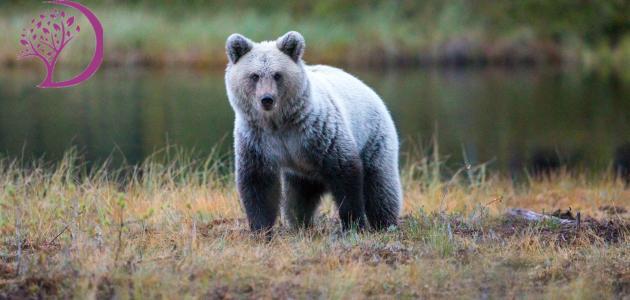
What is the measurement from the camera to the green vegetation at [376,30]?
3031cm

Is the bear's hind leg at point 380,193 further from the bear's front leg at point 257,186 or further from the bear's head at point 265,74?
the bear's head at point 265,74

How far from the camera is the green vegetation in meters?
30.3

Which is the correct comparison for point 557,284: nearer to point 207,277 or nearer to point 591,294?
point 591,294

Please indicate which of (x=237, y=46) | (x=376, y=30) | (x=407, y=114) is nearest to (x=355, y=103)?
(x=237, y=46)

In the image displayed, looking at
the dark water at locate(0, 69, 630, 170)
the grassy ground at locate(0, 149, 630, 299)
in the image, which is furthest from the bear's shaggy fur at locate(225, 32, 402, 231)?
the dark water at locate(0, 69, 630, 170)

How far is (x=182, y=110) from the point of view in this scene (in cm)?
2219

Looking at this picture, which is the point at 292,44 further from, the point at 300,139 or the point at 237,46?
the point at 300,139

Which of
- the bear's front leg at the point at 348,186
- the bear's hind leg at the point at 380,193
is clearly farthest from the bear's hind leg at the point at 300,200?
the bear's front leg at the point at 348,186

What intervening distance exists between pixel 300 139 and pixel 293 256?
1102 mm

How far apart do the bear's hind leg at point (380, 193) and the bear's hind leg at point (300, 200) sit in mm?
381

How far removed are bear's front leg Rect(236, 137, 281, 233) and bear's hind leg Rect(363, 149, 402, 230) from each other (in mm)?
879

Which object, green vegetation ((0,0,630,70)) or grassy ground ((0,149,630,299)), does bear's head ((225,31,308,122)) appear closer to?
grassy ground ((0,149,630,299))

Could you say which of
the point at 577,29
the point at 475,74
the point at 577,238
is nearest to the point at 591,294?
the point at 577,238

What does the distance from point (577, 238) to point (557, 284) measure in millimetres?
1448
